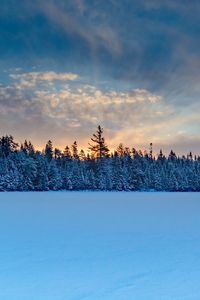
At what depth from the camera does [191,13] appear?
16594mm

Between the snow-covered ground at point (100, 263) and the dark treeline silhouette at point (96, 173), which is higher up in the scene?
the dark treeline silhouette at point (96, 173)

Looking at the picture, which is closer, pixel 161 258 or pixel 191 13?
pixel 161 258

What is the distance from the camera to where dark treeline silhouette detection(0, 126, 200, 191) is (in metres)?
63.2

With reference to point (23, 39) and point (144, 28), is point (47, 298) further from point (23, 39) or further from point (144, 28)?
point (23, 39)

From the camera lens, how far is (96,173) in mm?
66312

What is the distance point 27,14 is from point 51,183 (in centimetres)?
4974

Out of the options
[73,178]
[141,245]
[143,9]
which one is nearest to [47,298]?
[141,245]

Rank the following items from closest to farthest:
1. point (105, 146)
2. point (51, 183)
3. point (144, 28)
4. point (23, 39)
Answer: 1. point (144, 28)
2. point (23, 39)
3. point (51, 183)
4. point (105, 146)

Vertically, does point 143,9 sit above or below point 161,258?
above

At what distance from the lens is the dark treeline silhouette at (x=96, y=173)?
63.2 m

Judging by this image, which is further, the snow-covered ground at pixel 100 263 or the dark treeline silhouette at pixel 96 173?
the dark treeline silhouette at pixel 96 173

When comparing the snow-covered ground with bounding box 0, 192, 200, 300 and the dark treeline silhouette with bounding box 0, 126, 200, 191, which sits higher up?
the dark treeline silhouette with bounding box 0, 126, 200, 191

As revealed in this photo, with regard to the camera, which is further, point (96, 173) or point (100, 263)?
point (96, 173)

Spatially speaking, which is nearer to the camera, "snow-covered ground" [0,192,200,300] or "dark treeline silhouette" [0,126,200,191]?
"snow-covered ground" [0,192,200,300]
